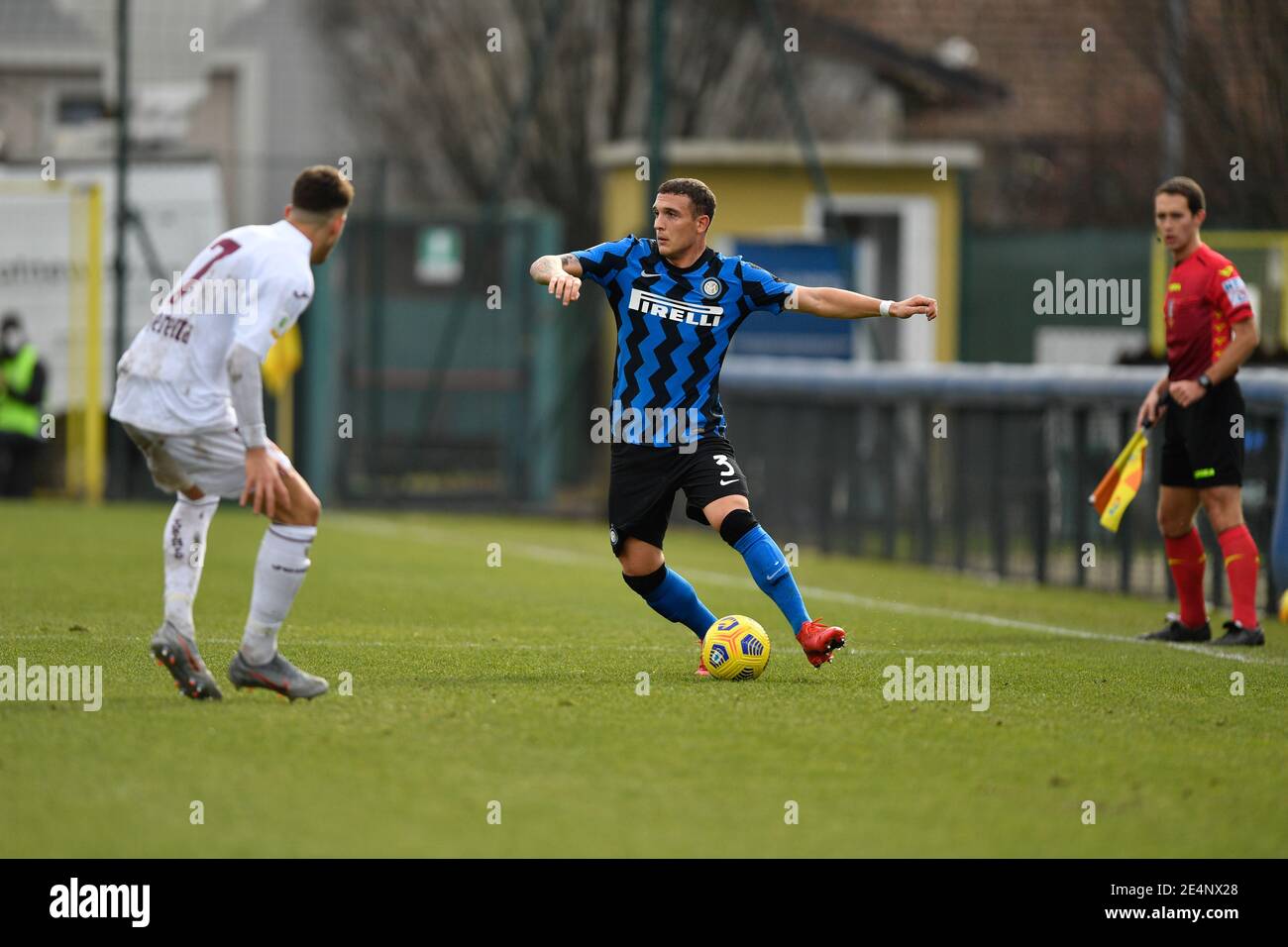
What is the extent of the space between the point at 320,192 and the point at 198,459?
Answer: 41.8 inches

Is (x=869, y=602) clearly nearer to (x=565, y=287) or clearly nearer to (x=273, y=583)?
(x=565, y=287)

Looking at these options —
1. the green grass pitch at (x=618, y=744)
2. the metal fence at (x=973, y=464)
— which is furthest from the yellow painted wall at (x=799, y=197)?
the green grass pitch at (x=618, y=744)

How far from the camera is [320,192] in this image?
7.94 metres

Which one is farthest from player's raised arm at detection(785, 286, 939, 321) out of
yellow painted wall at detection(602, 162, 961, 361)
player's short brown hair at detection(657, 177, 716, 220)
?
yellow painted wall at detection(602, 162, 961, 361)

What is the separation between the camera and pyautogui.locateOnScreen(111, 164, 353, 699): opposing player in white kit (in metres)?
7.77

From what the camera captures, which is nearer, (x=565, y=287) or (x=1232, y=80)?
(x=565, y=287)

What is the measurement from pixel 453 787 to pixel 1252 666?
4909 mm

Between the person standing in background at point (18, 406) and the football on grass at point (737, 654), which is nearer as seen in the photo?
the football on grass at point (737, 654)

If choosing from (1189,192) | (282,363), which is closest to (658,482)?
(1189,192)

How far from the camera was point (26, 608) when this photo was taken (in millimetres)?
11516

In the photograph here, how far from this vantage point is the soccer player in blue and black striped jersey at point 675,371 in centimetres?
920

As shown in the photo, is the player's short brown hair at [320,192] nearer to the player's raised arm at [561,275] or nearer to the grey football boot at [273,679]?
the player's raised arm at [561,275]

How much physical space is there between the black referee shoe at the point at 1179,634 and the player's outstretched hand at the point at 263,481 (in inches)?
205
